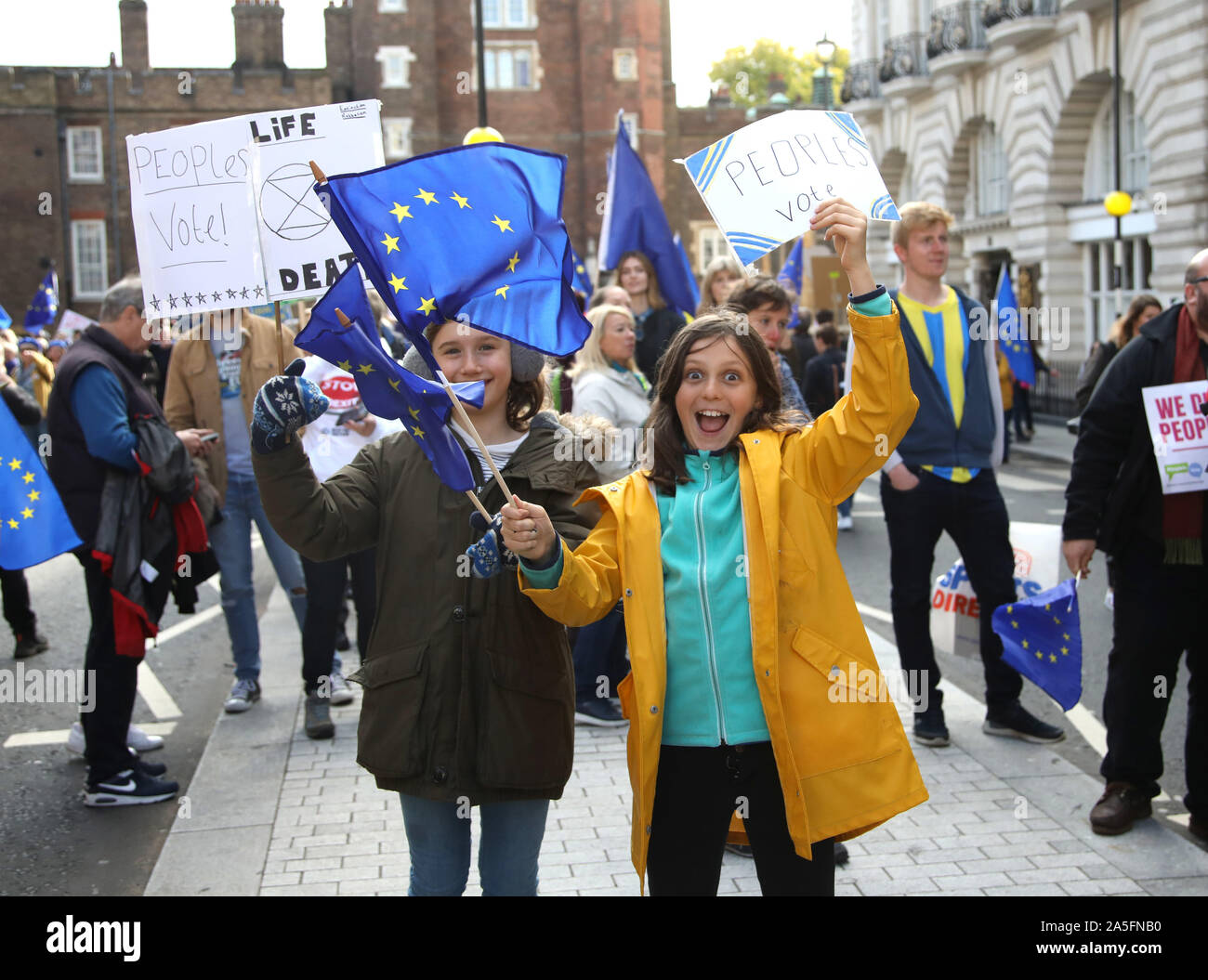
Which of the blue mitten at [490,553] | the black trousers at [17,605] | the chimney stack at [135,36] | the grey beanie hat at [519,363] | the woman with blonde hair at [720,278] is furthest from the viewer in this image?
the chimney stack at [135,36]

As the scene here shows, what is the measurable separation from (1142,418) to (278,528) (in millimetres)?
3279

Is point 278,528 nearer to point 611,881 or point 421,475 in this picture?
point 421,475

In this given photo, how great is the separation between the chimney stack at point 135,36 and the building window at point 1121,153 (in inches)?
1467

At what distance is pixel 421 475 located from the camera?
10.3 ft

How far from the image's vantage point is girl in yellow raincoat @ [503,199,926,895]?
287 centimetres

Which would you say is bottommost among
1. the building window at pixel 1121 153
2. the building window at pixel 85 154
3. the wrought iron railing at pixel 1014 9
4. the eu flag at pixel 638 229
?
the eu flag at pixel 638 229

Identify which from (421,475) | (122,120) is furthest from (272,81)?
(421,475)

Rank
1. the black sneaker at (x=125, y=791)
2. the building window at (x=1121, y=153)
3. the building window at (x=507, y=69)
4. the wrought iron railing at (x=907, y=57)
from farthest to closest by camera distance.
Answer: the building window at (x=507, y=69)
the wrought iron railing at (x=907, y=57)
the building window at (x=1121, y=153)
the black sneaker at (x=125, y=791)

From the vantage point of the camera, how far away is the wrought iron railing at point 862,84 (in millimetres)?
36719

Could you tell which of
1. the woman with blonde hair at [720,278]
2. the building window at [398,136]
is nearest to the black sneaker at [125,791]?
the woman with blonde hair at [720,278]

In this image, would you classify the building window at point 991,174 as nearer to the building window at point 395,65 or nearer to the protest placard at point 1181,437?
the building window at point 395,65

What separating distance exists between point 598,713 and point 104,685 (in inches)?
88.8

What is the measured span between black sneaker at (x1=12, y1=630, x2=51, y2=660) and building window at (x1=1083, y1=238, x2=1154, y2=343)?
22.5 metres

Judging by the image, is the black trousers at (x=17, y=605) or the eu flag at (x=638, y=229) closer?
the black trousers at (x=17, y=605)
